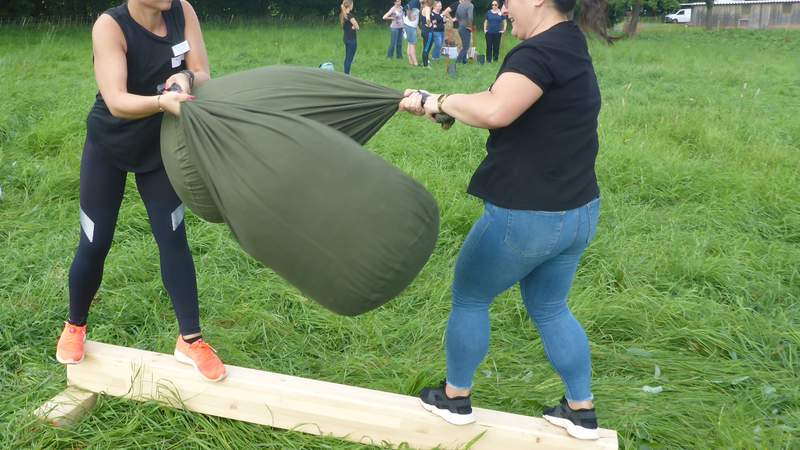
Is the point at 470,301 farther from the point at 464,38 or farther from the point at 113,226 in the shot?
the point at 464,38

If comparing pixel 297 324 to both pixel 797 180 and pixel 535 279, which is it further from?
pixel 797 180

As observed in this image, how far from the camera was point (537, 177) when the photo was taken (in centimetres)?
195

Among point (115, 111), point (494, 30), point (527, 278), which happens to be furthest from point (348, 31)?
point (527, 278)

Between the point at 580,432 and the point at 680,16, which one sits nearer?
the point at 580,432

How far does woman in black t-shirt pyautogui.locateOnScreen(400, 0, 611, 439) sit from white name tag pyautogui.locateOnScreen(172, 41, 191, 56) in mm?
801

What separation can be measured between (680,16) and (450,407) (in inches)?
2189

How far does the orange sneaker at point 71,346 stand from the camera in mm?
2604

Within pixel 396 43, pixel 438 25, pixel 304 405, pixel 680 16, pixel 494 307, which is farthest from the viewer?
pixel 680 16

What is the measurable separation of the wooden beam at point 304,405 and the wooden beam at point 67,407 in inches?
1.4

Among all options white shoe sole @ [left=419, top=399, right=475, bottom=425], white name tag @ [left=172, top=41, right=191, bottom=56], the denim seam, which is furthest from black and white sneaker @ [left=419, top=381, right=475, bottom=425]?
white name tag @ [left=172, top=41, right=191, bottom=56]

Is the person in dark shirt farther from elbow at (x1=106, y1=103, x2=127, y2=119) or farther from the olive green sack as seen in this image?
the olive green sack

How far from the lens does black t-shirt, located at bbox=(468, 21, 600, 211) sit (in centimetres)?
187

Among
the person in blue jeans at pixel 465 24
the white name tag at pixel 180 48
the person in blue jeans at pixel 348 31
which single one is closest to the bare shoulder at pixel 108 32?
the white name tag at pixel 180 48

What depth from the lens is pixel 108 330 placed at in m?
3.12
